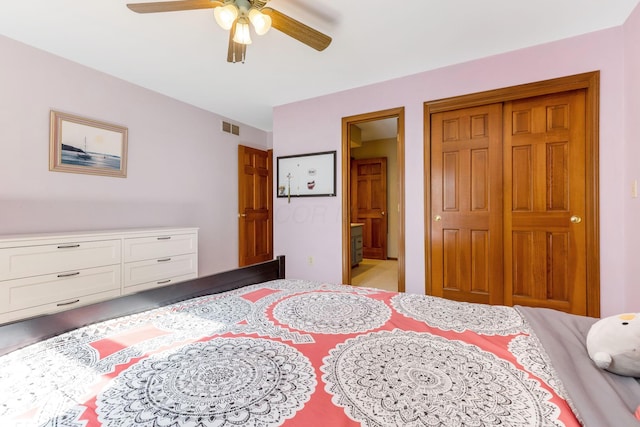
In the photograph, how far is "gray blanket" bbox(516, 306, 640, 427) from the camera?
23.9 inches

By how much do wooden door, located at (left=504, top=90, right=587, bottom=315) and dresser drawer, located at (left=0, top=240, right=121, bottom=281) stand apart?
359 cm

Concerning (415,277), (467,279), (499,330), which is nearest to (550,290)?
(467,279)

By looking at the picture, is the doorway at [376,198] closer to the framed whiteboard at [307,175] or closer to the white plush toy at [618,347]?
the framed whiteboard at [307,175]

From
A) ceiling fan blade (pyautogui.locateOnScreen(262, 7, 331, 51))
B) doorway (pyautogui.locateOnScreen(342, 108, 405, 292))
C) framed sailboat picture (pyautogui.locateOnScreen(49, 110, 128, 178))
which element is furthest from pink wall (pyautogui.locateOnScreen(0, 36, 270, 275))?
doorway (pyautogui.locateOnScreen(342, 108, 405, 292))

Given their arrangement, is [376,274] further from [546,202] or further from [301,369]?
[301,369]

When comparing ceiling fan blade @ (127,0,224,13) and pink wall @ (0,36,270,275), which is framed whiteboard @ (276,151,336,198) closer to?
pink wall @ (0,36,270,275)

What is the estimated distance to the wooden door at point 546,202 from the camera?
7.91ft

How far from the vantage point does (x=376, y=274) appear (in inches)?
179

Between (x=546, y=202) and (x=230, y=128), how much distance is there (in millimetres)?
3961

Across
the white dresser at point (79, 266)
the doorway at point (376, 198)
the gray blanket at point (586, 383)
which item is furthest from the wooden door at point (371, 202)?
the gray blanket at point (586, 383)

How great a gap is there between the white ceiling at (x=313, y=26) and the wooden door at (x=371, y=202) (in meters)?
2.99

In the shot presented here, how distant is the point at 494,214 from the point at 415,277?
96cm

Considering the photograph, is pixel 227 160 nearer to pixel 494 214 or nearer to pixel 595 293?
pixel 494 214

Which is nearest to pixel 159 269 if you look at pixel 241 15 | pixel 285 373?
pixel 241 15
